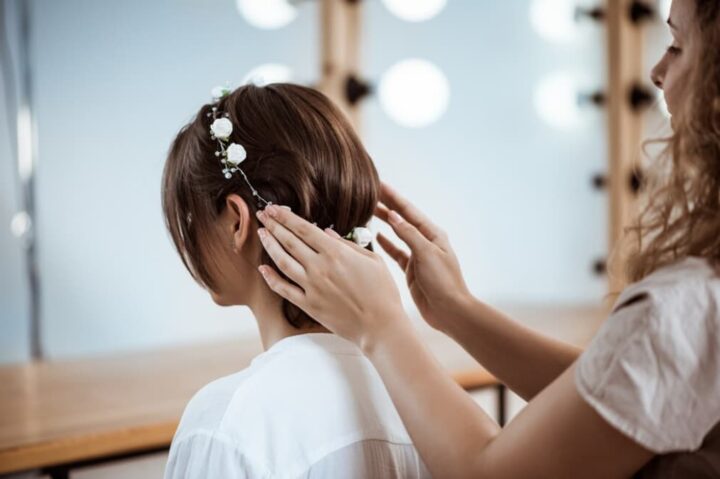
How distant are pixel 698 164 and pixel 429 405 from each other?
11.8 inches

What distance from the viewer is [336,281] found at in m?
0.70

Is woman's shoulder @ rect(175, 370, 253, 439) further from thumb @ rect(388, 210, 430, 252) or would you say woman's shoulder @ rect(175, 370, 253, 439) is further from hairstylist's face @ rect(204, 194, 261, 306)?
thumb @ rect(388, 210, 430, 252)

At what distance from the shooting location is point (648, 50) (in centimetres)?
280

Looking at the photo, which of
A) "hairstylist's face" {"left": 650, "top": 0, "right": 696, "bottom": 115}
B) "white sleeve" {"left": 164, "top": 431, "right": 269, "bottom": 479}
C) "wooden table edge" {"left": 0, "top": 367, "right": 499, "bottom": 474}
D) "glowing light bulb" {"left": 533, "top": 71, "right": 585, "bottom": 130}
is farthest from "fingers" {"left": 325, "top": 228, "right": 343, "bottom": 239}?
"glowing light bulb" {"left": 533, "top": 71, "right": 585, "bottom": 130}

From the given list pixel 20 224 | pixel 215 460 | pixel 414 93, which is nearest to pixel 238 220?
pixel 215 460

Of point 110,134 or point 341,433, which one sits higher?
point 110,134

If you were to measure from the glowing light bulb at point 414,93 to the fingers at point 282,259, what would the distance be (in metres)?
1.52

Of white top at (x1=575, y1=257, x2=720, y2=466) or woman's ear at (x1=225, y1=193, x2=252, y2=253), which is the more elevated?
woman's ear at (x1=225, y1=193, x2=252, y2=253)

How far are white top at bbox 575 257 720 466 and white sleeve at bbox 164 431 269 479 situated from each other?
30 centimetres

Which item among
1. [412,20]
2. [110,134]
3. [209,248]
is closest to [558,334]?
[412,20]

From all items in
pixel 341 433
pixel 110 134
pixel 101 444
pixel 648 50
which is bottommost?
pixel 101 444

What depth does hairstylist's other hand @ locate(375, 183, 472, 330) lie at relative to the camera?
0.92 m

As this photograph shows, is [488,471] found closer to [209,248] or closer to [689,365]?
[689,365]

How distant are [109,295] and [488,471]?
1351 mm
